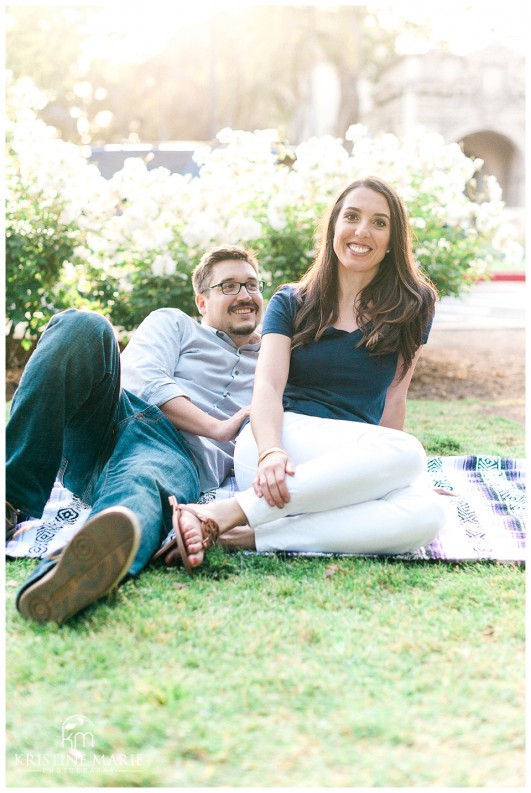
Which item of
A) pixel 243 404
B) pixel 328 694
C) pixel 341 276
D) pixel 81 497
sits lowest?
Result: pixel 328 694

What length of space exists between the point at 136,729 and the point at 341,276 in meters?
2.08

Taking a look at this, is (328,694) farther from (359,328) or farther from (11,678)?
(359,328)

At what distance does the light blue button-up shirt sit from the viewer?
3.61 m

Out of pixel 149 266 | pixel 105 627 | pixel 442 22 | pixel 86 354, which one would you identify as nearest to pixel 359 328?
pixel 86 354

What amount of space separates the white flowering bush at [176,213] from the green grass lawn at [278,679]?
3.48 m

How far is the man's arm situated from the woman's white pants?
470 millimetres

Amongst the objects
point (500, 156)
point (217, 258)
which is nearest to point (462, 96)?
point (500, 156)

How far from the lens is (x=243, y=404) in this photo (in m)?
3.81

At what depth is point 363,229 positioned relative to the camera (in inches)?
132

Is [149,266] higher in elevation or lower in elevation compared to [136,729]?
higher

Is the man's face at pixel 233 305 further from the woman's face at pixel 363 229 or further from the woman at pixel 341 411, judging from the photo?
the woman's face at pixel 363 229

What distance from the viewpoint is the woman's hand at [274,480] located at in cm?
293

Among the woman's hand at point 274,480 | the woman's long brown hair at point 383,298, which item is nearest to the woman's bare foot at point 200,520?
the woman's hand at point 274,480

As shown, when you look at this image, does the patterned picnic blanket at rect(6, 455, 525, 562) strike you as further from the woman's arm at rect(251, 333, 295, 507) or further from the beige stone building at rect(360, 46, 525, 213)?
the beige stone building at rect(360, 46, 525, 213)
